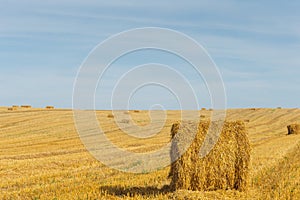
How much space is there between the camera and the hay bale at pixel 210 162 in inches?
380

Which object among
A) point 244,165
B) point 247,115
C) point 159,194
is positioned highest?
point 247,115

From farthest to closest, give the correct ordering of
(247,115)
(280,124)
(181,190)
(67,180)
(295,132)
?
(247,115) < (280,124) < (295,132) < (67,180) < (181,190)

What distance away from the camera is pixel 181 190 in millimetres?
9422

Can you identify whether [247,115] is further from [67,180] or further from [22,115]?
[67,180]

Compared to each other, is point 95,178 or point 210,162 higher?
point 210,162

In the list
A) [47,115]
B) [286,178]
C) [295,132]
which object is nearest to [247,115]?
[295,132]

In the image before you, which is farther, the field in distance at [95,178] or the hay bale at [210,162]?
the hay bale at [210,162]

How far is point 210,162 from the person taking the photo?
976 centimetres

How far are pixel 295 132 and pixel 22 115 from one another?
29.5m

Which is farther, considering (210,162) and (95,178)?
(95,178)

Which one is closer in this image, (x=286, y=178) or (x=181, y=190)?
(x=181, y=190)

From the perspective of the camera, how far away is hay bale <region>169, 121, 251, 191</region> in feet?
31.6

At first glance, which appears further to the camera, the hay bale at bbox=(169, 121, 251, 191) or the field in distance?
the hay bale at bbox=(169, 121, 251, 191)

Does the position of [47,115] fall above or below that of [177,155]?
above
